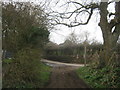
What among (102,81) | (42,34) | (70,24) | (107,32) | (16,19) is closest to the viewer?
(102,81)

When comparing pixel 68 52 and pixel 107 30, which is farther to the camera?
pixel 68 52

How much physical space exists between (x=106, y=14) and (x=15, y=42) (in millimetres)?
7226

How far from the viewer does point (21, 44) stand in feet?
29.0

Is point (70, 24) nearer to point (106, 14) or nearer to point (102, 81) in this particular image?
point (106, 14)

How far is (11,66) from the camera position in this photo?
7.84 metres

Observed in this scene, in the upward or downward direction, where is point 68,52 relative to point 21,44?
downward

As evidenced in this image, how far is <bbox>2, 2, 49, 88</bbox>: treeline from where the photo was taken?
7.75 m

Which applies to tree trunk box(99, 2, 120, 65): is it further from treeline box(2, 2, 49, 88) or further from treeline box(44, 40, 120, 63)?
treeline box(44, 40, 120, 63)

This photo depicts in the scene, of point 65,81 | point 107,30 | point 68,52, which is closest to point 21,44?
point 65,81

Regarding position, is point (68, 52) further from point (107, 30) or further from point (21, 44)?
point (21, 44)

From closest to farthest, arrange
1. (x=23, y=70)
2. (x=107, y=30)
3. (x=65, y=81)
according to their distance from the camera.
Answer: (x=23, y=70) → (x=65, y=81) → (x=107, y=30)

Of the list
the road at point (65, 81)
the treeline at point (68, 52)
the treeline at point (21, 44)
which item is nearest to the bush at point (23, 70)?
the treeline at point (21, 44)

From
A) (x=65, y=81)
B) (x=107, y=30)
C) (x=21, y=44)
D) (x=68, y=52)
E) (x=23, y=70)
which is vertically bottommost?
(x=65, y=81)

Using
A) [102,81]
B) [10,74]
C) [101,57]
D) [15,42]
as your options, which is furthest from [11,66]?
[101,57]
